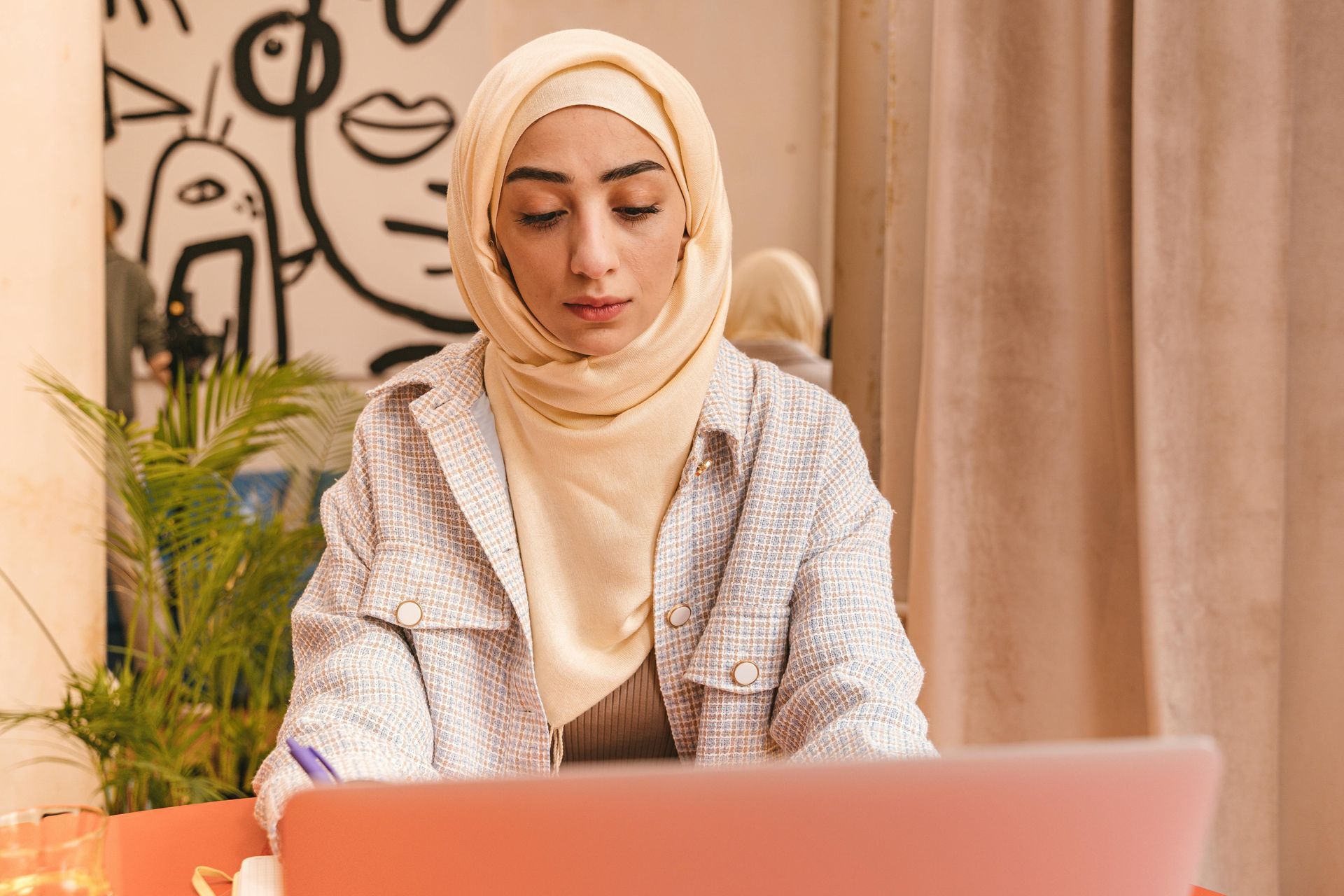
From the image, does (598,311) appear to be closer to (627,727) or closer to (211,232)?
(627,727)

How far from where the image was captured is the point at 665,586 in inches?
41.1

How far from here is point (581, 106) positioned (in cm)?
100

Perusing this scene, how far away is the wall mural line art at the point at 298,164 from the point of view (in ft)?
12.1

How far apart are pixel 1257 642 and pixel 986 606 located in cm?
44

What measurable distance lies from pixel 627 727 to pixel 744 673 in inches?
6.1

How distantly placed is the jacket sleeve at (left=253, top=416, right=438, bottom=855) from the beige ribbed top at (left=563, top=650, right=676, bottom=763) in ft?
0.52

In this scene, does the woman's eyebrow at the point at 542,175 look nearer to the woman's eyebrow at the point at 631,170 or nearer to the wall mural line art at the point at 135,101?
Answer: the woman's eyebrow at the point at 631,170

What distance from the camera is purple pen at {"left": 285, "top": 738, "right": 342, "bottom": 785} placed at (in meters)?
0.70

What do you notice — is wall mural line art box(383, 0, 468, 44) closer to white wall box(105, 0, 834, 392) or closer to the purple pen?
white wall box(105, 0, 834, 392)

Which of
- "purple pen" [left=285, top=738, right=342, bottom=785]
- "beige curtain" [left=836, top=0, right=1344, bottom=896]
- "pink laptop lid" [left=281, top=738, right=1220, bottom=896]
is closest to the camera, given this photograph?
"pink laptop lid" [left=281, top=738, right=1220, bottom=896]

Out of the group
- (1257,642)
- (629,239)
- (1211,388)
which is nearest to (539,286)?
(629,239)

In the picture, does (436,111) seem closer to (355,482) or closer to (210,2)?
(210,2)

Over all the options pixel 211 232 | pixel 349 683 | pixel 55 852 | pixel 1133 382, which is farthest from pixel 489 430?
pixel 211 232

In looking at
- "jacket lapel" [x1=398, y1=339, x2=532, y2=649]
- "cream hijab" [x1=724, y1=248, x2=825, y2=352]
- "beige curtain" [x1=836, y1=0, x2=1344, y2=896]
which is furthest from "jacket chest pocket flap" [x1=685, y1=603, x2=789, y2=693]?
"cream hijab" [x1=724, y1=248, x2=825, y2=352]
